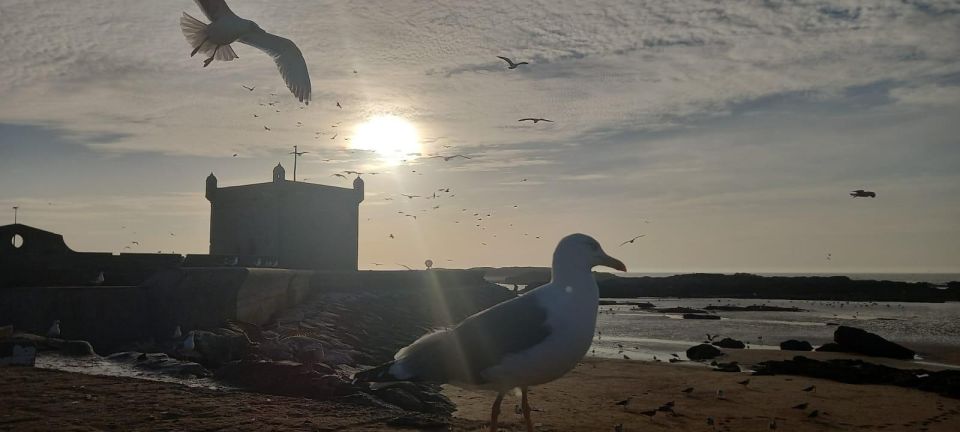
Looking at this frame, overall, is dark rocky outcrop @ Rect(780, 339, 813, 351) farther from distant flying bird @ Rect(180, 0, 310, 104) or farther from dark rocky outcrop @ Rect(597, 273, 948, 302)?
dark rocky outcrop @ Rect(597, 273, 948, 302)

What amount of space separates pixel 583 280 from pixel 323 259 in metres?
34.0

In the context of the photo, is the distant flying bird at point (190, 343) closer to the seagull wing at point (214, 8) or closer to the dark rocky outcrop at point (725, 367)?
the seagull wing at point (214, 8)

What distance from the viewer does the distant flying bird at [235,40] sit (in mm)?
10227

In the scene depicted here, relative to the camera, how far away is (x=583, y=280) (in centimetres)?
646

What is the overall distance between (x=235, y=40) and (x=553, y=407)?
7342mm

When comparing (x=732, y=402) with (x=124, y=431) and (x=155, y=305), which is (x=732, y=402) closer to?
(x=124, y=431)

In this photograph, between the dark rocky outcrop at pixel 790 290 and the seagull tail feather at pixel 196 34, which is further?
the dark rocky outcrop at pixel 790 290

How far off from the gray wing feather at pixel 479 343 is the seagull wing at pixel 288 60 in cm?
547

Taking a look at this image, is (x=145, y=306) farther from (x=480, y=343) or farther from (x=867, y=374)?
(x=867, y=374)

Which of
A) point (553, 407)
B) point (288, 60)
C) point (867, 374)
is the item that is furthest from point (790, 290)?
point (288, 60)

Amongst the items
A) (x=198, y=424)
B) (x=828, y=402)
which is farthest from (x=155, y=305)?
(x=828, y=402)

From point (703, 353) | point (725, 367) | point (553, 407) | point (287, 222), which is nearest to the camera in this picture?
point (553, 407)

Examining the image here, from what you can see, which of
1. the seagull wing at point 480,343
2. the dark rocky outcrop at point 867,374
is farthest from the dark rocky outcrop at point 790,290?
the seagull wing at point 480,343

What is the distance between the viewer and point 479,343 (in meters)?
6.73
